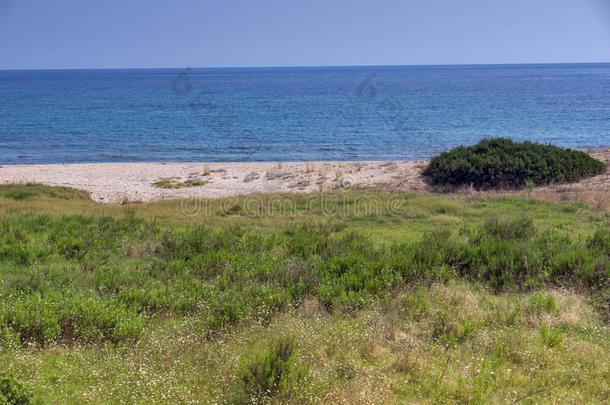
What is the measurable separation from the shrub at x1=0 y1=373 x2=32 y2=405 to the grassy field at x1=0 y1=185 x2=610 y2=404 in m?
0.02

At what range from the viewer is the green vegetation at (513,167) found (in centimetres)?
1941

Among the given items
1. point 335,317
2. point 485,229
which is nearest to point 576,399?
point 335,317

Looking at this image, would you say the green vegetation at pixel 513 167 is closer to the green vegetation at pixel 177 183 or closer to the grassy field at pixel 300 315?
the grassy field at pixel 300 315

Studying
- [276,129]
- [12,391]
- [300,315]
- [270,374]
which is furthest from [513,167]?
[276,129]

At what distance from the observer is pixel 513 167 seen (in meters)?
19.5

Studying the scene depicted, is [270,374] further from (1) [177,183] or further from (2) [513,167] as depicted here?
(1) [177,183]

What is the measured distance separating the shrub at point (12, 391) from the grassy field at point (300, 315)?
2 centimetres

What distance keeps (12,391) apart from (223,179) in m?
22.6

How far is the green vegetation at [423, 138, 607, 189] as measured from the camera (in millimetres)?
19406

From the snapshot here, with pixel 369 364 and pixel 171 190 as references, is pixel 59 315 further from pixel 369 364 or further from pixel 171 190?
pixel 171 190

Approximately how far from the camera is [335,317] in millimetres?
6457

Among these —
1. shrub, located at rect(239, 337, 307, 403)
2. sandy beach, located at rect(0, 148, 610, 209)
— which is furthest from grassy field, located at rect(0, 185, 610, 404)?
sandy beach, located at rect(0, 148, 610, 209)

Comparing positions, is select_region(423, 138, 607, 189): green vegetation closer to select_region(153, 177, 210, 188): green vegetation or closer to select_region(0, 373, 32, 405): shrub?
select_region(153, 177, 210, 188): green vegetation

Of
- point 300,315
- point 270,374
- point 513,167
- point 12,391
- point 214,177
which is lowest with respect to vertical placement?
point 214,177
